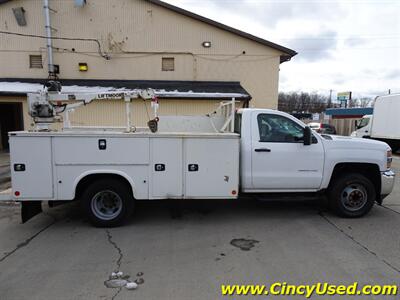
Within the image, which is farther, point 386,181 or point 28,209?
point 386,181

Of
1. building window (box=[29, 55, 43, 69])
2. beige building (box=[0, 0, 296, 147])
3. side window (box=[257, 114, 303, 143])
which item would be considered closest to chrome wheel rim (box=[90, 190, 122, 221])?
side window (box=[257, 114, 303, 143])

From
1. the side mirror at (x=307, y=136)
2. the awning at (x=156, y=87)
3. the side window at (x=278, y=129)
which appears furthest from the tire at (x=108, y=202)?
the awning at (x=156, y=87)

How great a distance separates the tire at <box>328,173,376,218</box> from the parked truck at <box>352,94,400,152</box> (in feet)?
43.8

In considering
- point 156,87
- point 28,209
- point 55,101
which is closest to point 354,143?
point 55,101

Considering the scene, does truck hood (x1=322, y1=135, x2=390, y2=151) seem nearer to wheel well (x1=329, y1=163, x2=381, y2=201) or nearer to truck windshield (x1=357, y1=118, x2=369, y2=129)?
wheel well (x1=329, y1=163, x2=381, y2=201)

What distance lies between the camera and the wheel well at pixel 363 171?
5.80m

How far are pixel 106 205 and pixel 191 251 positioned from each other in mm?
1887

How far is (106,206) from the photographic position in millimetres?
5344

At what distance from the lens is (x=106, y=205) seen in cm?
534

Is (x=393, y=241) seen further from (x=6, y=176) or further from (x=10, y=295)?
(x=6, y=176)

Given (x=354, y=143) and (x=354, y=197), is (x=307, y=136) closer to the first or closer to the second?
(x=354, y=143)

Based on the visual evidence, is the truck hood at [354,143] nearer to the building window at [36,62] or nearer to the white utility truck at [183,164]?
the white utility truck at [183,164]

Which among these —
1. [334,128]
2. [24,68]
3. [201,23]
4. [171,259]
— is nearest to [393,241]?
[171,259]

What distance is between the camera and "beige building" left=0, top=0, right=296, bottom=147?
16.5 meters
